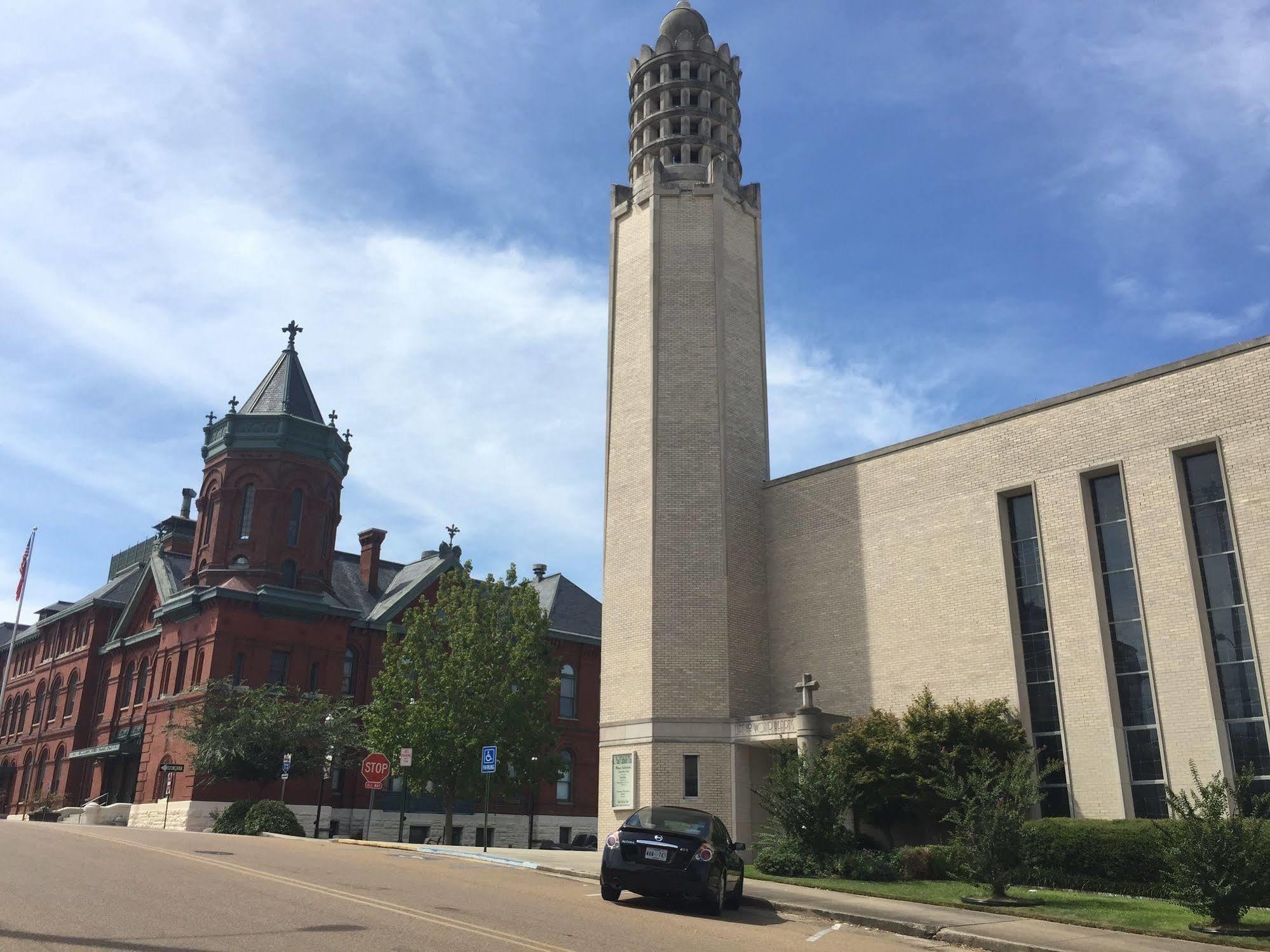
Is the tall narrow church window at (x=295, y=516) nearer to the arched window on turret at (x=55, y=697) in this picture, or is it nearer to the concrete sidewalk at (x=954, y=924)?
the arched window on turret at (x=55, y=697)

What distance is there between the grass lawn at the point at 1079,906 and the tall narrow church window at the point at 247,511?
39238 millimetres

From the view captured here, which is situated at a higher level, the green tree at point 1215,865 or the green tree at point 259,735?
the green tree at point 259,735

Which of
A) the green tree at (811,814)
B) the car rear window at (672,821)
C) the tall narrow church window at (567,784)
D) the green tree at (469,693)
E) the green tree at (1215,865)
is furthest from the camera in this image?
the tall narrow church window at (567,784)

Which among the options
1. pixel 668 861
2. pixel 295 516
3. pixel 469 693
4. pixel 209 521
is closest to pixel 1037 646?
pixel 668 861

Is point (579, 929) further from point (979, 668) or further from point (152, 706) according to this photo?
point (152, 706)

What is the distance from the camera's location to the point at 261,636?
50531 millimetres

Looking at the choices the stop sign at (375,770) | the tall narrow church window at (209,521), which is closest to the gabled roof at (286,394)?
the tall narrow church window at (209,521)

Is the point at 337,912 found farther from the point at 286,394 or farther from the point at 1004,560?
the point at 286,394

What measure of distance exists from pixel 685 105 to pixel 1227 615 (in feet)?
85.6

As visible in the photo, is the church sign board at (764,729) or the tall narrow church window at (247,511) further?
the tall narrow church window at (247,511)

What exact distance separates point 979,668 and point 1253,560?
7125 millimetres

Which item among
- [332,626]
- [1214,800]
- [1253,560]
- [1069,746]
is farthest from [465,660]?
[1214,800]

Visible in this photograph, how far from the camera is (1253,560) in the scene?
935 inches

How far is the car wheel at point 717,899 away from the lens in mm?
14641
